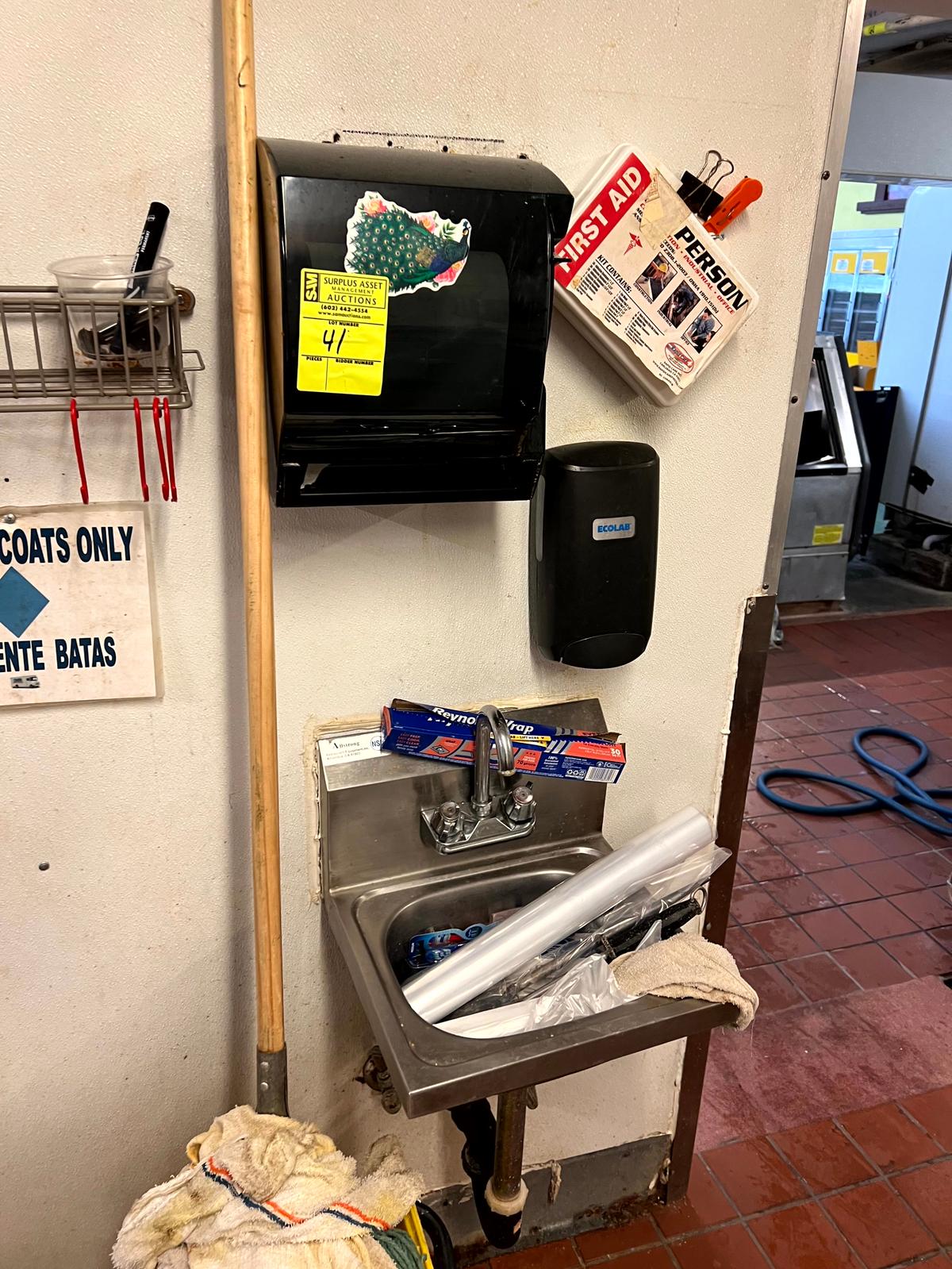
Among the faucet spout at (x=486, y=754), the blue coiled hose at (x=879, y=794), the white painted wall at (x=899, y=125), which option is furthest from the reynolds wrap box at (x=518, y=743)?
the white painted wall at (x=899, y=125)

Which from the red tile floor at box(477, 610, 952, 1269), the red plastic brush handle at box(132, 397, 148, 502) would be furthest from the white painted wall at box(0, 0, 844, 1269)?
the red tile floor at box(477, 610, 952, 1269)

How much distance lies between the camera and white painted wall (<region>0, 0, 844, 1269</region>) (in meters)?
0.98

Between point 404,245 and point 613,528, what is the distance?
0.45 meters

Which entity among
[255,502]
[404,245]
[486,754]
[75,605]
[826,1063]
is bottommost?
[826,1063]

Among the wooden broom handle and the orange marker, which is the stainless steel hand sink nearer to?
the wooden broom handle

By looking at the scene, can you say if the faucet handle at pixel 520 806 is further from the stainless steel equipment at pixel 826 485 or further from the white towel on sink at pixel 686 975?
the stainless steel equipment at pixel 826 485

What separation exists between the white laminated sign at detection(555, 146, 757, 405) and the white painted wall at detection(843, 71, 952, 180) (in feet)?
11.7

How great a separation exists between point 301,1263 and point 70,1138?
46cm

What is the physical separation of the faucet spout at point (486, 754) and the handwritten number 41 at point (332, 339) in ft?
1.70

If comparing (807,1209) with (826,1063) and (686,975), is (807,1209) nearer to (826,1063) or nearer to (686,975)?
(826,1063)

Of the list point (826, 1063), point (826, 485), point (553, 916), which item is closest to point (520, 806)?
point (553, 916)

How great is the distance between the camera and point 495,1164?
1.37 m

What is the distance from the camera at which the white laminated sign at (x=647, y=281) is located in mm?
1117

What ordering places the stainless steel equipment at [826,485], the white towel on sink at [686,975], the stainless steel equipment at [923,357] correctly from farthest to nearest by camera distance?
the stainless steel equipment at [923,357], the stainless steel equipment at [826,485], the white towel on sink at [686,975]
